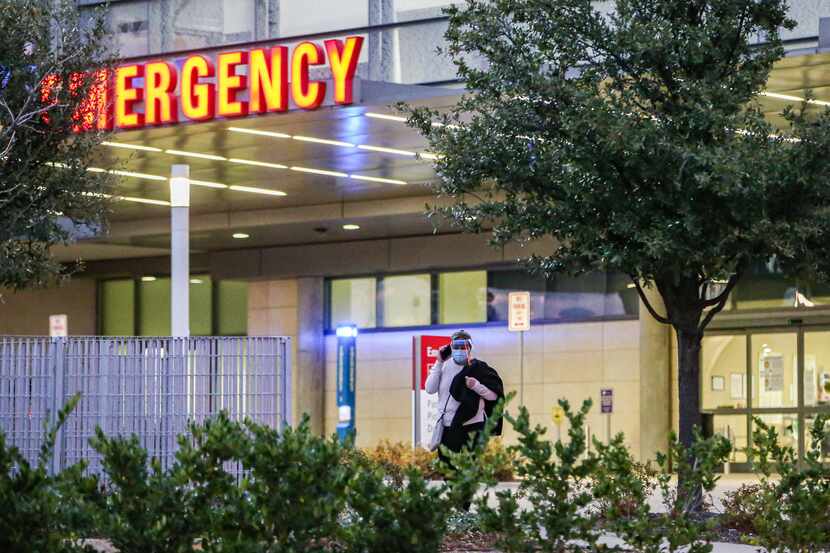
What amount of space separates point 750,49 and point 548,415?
13.8 meters

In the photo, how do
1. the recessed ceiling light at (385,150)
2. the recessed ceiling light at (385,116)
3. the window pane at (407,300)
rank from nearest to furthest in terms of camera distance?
the recessed ceiling light at (385,116) < the recessed ceiling light at (385,150) < the window pane at (407,300)

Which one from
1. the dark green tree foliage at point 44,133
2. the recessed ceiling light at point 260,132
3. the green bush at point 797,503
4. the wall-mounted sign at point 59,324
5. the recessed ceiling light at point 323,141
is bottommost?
the green bush at point 797,503

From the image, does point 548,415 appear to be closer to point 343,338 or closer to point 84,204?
point 343,338

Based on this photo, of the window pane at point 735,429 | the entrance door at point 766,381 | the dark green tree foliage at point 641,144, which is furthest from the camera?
the window pane at point 735,429

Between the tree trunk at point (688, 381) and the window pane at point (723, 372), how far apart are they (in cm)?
1065

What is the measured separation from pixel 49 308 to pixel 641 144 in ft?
88.5

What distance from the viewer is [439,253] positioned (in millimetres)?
29922

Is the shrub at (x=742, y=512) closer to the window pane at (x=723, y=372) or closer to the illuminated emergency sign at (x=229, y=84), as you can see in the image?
the illuminated emergency sign at (x=229, y=84)

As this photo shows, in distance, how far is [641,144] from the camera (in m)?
13.3

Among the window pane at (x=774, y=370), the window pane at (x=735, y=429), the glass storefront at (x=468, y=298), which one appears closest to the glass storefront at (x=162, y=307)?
the glass storefront at (x=468, y=298)

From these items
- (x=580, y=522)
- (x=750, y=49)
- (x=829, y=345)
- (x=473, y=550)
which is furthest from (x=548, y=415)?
(x=580, y=522)

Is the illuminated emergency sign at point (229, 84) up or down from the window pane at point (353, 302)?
up

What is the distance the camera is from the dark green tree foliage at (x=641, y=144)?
13.6 m

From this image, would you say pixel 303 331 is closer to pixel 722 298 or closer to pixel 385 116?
pixel 385 116
